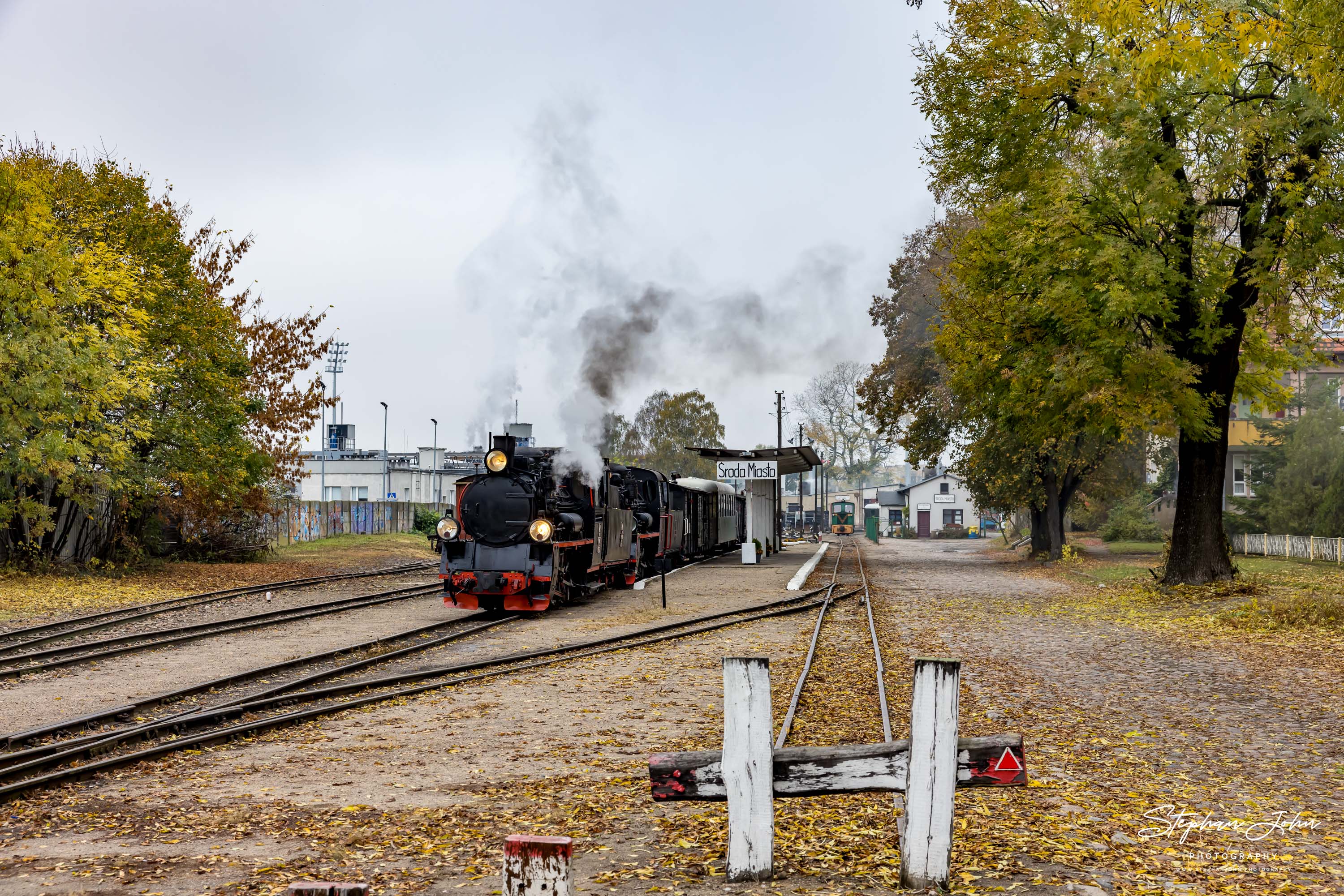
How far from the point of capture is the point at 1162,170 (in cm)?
1881

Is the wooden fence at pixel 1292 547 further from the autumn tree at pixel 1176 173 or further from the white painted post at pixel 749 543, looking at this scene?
the white painted post at pixel 749 543

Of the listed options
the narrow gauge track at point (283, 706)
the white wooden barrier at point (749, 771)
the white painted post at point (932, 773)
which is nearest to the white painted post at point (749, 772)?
the white wooden barrier at point (749, 771)

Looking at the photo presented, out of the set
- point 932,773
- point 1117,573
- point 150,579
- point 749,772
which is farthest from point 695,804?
point 1117,573

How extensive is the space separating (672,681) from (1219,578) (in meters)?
13.9

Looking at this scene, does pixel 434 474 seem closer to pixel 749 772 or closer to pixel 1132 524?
pixel 1132 524

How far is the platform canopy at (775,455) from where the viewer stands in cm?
3116

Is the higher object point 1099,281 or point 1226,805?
point 1099,281

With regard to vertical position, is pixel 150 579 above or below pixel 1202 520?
below

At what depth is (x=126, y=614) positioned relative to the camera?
1886 cm

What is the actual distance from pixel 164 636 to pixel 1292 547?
1203 inches

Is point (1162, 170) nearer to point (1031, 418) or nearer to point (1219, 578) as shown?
point (1031, 418)

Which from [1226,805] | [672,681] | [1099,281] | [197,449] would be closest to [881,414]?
[1099,281]

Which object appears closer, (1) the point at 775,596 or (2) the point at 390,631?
(2) the point at 390,631

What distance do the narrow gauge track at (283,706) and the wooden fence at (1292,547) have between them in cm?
2152
